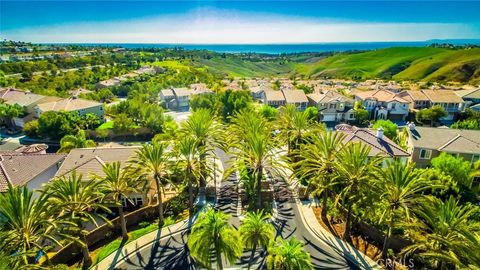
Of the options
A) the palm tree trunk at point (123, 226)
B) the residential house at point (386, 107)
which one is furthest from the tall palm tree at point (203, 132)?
the residential house at point (386, 107)

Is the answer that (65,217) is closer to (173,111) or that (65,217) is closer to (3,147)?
(3,147)

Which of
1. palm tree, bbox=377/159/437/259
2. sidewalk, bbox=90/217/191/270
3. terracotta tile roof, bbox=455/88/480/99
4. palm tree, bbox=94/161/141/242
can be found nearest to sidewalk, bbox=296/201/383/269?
palm tree, bbox=377/159/437/259

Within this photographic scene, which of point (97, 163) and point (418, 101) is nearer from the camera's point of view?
point (97, 163)

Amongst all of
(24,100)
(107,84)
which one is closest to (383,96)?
(24,100)

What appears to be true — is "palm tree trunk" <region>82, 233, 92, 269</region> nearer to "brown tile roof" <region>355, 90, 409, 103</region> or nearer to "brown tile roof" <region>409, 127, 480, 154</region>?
"brown tile roof" <region>409, 127, 480, 154</region>

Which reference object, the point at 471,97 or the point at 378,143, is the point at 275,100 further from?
the point at 471,97
